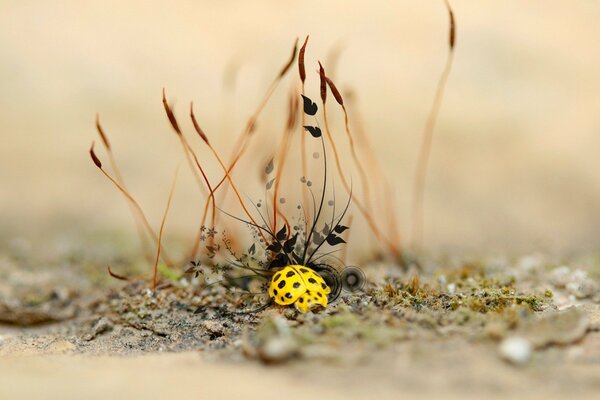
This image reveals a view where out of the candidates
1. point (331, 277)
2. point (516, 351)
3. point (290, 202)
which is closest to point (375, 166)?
point (290, 202)

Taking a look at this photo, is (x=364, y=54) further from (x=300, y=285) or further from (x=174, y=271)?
(x=300, y=285)

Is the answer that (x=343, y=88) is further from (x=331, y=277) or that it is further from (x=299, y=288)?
(x=299, y=288)

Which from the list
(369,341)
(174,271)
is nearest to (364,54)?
(174,271)

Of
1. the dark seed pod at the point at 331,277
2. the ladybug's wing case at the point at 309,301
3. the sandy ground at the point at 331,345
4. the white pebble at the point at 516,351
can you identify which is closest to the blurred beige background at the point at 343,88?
the sandy ground at the point at 331,345

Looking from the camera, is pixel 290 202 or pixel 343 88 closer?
pixel 290 202

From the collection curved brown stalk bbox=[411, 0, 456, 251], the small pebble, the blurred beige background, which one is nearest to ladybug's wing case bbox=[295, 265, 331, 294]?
the small pebble

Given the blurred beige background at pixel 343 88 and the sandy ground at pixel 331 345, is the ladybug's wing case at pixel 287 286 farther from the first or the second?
the blurred beige background at pixel 343 88
